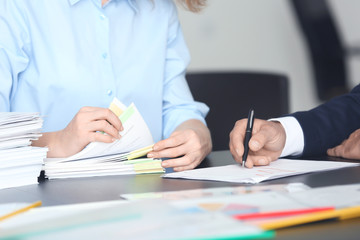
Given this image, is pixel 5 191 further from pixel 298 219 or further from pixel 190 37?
pixel 190 37

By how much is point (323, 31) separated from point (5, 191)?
330cm

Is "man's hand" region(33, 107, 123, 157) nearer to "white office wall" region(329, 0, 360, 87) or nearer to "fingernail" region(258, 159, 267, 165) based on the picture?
"fingernail" region(258, 159, 267, 165)

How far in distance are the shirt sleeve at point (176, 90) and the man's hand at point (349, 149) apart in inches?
17.6

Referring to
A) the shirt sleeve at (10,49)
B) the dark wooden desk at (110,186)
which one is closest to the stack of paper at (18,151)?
the dark wooden desk at (110,186)

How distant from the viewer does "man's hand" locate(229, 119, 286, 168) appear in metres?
1.10

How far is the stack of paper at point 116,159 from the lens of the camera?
104 cm

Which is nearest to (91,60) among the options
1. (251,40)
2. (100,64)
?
(100,64)

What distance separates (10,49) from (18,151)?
465 mm

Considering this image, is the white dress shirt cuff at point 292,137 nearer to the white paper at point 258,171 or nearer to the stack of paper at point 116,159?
the white paper at point 258,171

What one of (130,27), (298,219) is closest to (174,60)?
(130,27)

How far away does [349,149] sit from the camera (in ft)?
3.93

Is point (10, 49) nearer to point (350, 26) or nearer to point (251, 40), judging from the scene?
point (251, 40)

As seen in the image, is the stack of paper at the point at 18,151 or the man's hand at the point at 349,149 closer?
the stack of paper at the point at 18,151

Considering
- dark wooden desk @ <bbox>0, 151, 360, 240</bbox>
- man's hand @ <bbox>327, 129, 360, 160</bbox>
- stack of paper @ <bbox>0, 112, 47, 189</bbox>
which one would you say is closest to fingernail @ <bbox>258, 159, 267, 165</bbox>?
dark wooden desk @ <bbox>0, 151, 360, 240</bbox>
